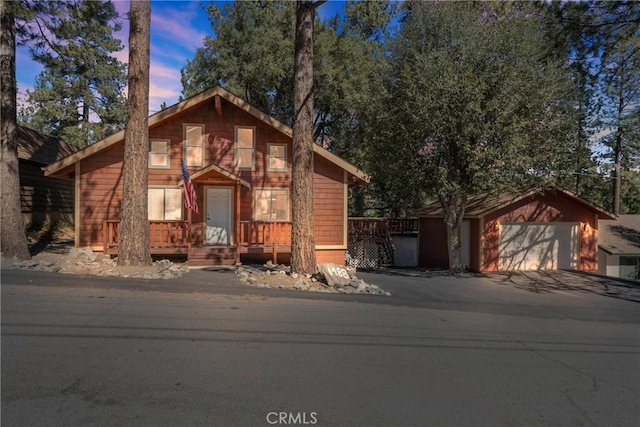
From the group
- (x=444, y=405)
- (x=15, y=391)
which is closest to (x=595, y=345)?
(x=444, y=405)

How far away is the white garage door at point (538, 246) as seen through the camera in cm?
1716

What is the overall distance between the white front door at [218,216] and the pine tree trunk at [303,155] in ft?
18.1

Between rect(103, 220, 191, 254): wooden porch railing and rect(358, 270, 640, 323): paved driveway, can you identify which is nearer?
rect(358, 270, 640, 323): paved driveway

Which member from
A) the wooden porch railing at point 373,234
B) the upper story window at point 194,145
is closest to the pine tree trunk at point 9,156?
the upper story window at point 194,145

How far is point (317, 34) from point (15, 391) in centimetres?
2554

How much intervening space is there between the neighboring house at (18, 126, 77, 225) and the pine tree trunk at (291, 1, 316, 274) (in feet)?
42.7

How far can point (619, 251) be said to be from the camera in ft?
69.2

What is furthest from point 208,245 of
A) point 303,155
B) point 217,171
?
point 303,155

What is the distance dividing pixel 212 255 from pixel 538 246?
13006 mm

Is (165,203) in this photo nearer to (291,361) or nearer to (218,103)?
(218,103)

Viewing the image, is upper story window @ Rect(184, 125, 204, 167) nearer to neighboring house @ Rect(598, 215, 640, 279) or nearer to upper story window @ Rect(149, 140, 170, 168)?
upper story window @ Rect(149, 140, 170, 168)

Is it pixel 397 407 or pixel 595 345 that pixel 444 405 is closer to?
pixel 397 407

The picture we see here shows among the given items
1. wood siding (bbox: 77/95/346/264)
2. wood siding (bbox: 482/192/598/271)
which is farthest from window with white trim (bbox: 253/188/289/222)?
wood siding (bbox: 482/192/598/271)

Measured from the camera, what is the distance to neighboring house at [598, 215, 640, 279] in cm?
2130
